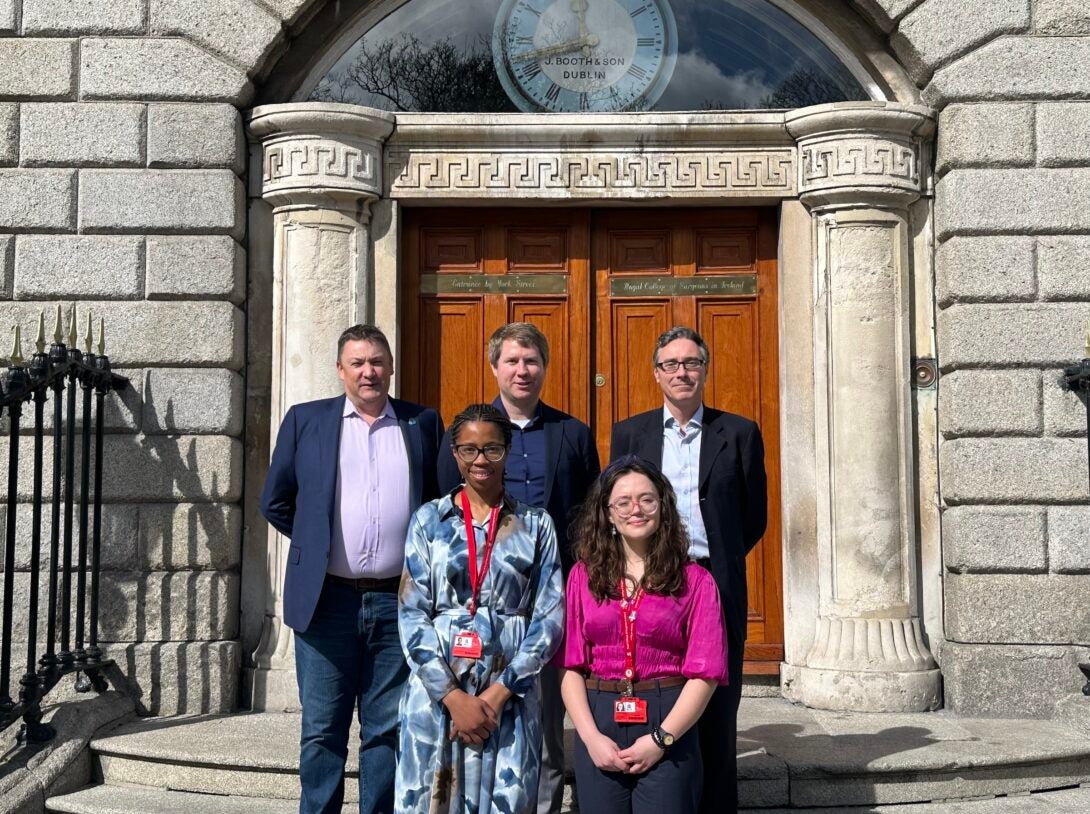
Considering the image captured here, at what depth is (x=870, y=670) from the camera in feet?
20.5

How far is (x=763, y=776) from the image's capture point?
4.95 m

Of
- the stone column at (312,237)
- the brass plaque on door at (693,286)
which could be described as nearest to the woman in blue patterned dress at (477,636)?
the stone column at (312,237)

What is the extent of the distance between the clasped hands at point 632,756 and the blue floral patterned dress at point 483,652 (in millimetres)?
289

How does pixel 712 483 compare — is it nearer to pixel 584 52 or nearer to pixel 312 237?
pixel 312 237

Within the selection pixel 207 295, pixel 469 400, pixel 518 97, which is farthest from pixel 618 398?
pixel 207 295

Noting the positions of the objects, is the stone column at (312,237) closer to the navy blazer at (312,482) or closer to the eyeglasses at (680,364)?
the navy blazer at (312,482)

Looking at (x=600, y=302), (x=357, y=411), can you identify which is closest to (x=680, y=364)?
(x=357, y=411)

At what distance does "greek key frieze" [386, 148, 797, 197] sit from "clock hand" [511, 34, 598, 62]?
65 cm

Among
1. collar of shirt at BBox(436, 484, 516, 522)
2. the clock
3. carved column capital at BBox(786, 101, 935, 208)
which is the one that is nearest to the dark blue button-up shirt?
collar of shirt at BBox(436, 484, 516, 522)

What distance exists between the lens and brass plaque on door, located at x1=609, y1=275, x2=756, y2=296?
6.90 metres

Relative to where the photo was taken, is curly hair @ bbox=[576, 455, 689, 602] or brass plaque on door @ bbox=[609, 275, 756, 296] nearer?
curly hair @ bbox=[576, 455, 689, 602]

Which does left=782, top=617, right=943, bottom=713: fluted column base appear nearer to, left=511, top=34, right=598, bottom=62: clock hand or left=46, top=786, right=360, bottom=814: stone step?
left=46, top=786, right=360, bottom=814: stone step

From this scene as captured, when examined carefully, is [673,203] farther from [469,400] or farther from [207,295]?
[207,295]

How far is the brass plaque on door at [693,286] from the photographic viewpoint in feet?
22.6
